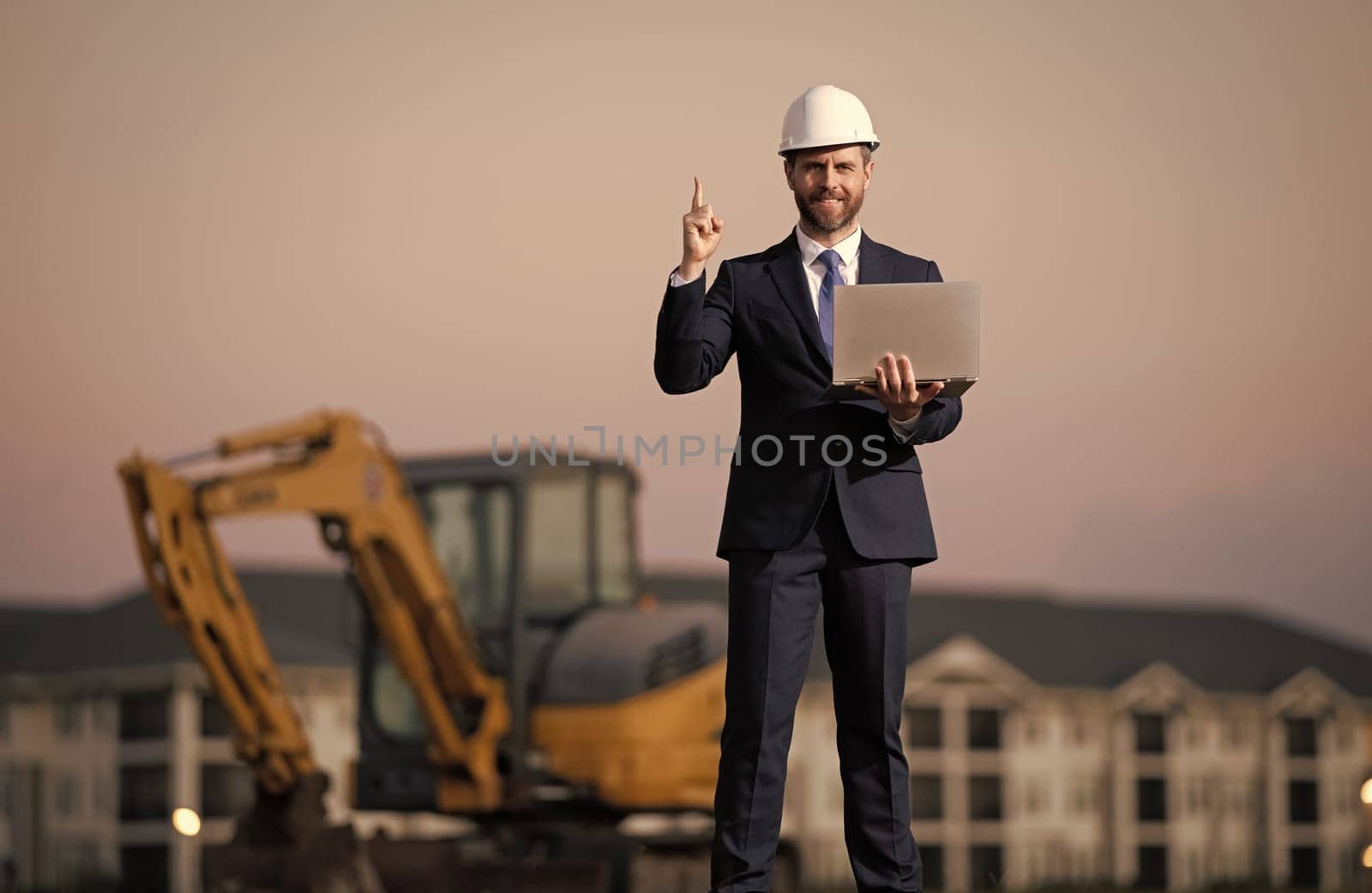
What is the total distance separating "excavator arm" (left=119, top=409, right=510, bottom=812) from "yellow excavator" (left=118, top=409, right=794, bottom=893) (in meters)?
0.02

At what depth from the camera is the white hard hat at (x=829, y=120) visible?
520 centimetres

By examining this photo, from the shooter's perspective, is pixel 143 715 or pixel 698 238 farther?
pixel 143 715

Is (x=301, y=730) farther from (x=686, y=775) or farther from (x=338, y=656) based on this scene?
(x=338, y=656)

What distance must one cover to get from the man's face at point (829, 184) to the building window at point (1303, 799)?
6504cm

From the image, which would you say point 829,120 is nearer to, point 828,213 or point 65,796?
point 828,213

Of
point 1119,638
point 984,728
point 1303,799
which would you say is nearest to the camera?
point 984,728

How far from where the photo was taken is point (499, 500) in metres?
18.4

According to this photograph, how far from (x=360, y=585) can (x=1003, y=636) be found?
179 feet

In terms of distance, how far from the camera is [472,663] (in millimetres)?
18344

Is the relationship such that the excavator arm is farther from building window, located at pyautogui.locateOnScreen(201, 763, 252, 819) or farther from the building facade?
the building facade

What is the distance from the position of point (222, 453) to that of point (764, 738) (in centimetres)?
1351

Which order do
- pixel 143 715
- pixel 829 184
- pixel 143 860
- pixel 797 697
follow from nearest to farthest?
1. pixel 797 697
2. pixel 829 184
3. pixel 143 860
4. pixel 143 715

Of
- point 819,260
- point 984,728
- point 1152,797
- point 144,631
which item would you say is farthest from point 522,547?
point 1152,797

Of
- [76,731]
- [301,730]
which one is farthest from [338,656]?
[301,730]
